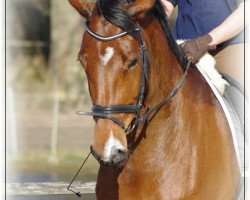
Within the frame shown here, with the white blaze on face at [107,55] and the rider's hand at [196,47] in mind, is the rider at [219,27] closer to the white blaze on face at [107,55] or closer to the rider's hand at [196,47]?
the rider's hand at [196,47]

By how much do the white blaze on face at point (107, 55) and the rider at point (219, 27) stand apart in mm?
906

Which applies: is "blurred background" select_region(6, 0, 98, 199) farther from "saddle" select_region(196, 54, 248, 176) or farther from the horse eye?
the horse eye

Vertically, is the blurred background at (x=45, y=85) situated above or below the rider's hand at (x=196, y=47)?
below

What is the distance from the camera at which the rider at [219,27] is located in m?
4.48

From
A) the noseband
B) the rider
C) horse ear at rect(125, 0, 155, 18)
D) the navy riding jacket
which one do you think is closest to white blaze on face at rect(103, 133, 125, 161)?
the noseband

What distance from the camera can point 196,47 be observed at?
4.38m

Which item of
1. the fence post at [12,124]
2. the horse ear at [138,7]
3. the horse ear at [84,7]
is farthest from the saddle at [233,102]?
the fence post at [12,124]

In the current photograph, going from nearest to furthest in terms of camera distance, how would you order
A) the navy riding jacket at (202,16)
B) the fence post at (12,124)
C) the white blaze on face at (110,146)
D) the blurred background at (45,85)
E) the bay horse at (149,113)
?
the white blaze on face at (110,146) → the bay horse at (149,113) → the navy riding jacket at (202,16) → the fence post at (12,124) → the blurred background at (45,85)

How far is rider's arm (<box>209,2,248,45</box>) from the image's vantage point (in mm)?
4469

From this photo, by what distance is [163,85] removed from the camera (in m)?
4.11

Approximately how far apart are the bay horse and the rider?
1.09ft

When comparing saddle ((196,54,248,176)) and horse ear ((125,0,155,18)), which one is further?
saddle ((196,54,248,176))

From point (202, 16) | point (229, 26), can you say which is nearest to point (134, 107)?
point (229, 26)

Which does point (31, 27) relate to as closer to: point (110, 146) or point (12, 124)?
point (12, 124)
